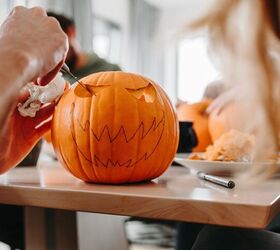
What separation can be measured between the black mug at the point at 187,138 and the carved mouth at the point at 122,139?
34 centimetres

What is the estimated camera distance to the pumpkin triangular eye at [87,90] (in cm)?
73

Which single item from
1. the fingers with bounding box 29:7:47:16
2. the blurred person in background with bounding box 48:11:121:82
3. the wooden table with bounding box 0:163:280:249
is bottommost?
the wooden table with bounding box 0:163:280:249

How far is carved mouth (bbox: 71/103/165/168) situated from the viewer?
0.69 meters

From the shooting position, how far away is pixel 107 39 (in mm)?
5246

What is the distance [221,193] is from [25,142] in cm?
38

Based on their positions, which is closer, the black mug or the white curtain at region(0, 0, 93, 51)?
the black mug

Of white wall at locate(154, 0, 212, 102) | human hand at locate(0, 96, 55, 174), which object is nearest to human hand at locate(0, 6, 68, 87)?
human hand at locate(0, 96, 55, 174)

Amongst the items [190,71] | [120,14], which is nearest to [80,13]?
[120,14]

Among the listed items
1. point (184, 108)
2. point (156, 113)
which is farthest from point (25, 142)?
point (184, 108)

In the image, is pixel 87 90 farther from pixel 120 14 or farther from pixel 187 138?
pixel 120 14

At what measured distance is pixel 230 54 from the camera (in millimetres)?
700

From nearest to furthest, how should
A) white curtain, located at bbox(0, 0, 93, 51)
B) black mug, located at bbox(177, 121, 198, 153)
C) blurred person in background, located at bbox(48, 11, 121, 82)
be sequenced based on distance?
black mug, located at bbox(177, 121, 198, 153), blurred person in background, located at bbox(48, 11, 121, 82), white curtain, located at bbox(0, 0, 93, 51)

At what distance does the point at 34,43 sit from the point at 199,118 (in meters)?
0.67

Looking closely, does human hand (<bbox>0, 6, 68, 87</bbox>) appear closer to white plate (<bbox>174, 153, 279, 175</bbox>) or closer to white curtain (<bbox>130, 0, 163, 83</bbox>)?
white plate (<bbox>174, 153, 279, 175</bbox>)
